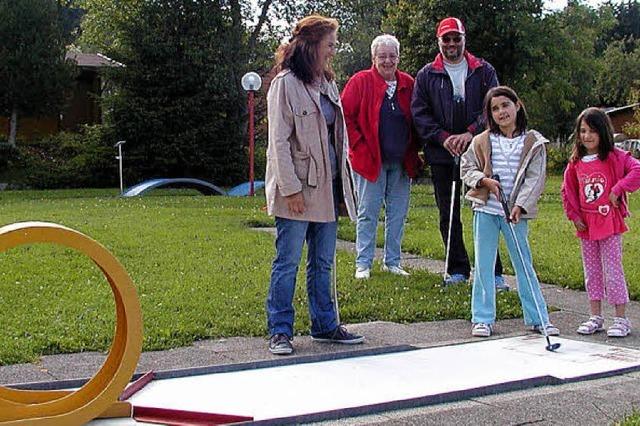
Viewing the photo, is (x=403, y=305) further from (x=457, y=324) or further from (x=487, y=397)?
(x=487, y=397)

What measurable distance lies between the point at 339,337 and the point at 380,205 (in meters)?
2.58

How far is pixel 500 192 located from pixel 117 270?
119 inches

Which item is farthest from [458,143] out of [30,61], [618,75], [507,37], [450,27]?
[618,75]

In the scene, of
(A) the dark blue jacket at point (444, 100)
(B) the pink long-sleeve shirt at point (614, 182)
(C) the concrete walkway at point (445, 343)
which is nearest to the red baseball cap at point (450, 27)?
(A) the dark blue jacket at point (444, 100)

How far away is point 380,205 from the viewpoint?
789 centimetres

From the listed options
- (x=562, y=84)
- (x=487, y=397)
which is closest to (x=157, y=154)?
(x=562, y=84)

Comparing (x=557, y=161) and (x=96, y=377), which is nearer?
(x=96, y=377)

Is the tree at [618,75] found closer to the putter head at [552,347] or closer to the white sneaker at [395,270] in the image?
the white sneaker at [395,270]

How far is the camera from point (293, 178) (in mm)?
5180

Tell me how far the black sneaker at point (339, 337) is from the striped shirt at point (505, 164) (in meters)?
1.32

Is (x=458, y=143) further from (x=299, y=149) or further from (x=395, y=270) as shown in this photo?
(x=299, y=149)

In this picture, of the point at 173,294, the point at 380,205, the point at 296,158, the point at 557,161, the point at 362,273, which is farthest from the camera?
the point at 557,161

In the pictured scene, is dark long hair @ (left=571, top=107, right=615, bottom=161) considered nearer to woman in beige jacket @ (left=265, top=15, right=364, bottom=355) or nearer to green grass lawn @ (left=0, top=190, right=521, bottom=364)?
green grass lawn @ (left=0, top=190, right=521, bottom=364)

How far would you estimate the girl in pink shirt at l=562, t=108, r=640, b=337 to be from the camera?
5930mm
